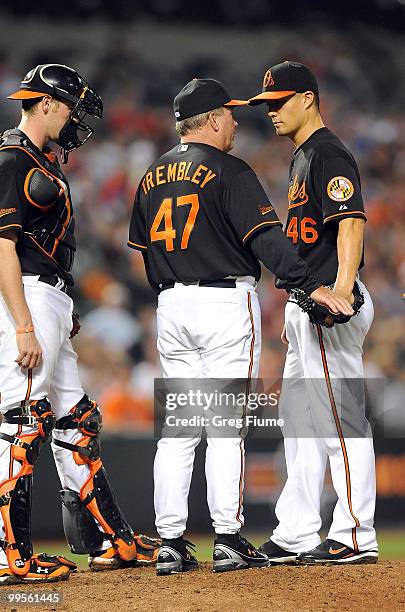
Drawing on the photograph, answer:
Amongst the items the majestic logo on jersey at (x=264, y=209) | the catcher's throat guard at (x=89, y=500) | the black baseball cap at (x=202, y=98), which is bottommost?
the catcher's throat guard at (x=89, y=500)

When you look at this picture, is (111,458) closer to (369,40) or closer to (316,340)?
(316,340)

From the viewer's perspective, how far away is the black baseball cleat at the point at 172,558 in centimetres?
393

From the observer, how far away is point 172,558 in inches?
156

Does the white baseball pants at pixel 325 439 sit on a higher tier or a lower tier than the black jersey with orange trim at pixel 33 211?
lower

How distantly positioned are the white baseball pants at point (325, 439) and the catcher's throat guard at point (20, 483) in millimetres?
1217

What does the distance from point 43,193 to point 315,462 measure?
1777 millimetres

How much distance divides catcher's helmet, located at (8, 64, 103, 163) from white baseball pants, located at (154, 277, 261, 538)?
2.80 ft

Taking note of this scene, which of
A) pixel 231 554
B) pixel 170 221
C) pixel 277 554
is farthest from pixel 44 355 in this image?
pixel 277 554

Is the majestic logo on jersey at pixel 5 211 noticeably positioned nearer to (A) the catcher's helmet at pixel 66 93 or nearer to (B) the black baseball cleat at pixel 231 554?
(A) the catcher's helmet at pixel 66 93

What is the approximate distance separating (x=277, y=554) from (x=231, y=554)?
44cm

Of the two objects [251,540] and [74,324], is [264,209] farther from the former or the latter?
[251,540]

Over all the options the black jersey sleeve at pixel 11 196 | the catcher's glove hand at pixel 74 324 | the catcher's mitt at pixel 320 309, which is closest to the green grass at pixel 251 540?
the catcher's glove hand at pixel 74 324

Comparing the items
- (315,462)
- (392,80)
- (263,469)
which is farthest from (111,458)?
(392,80)

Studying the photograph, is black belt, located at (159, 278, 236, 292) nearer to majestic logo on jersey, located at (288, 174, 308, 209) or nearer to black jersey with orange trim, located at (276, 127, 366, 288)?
black jersey with orange trim, located at (276, 127, 366, 288)
